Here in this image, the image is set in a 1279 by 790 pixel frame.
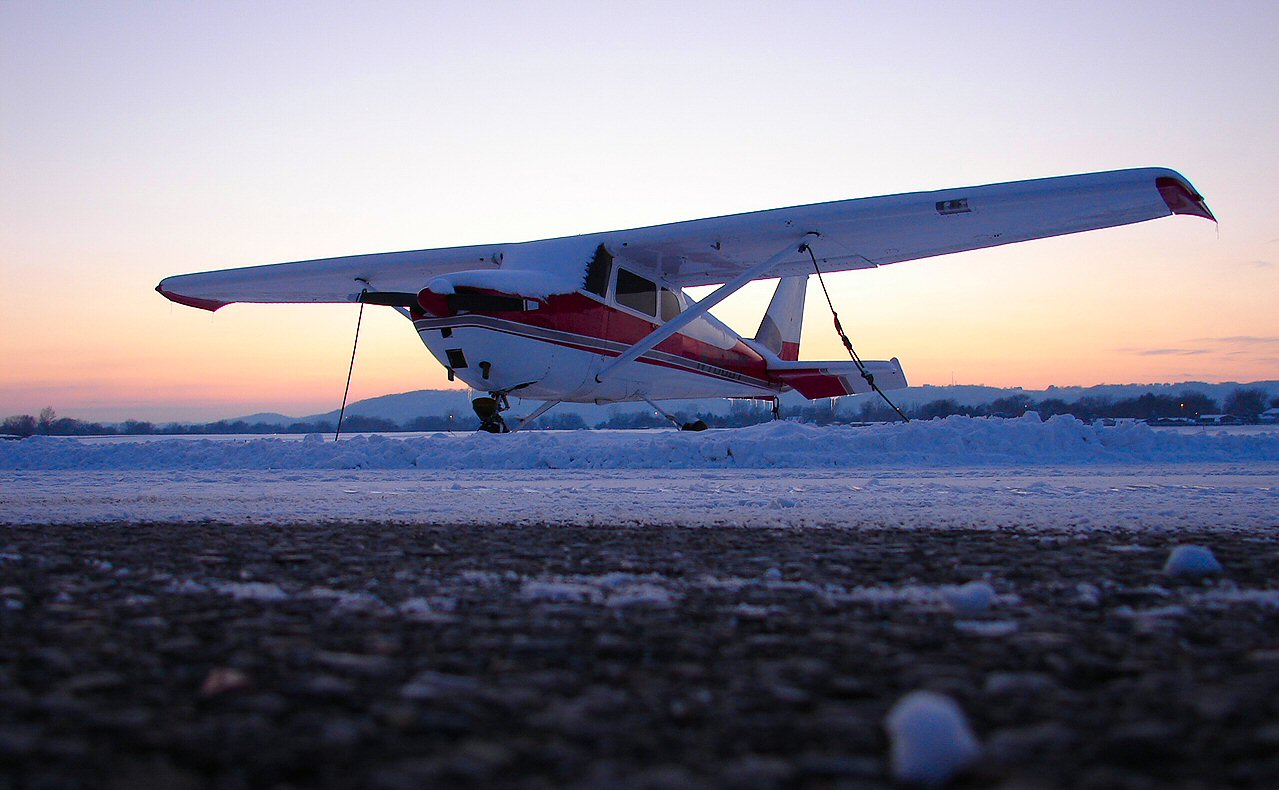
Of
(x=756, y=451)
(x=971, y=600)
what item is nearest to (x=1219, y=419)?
(x=756, y=451)

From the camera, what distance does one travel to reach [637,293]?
42.6 feet

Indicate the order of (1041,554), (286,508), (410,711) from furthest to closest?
(286,508)
(1041,554)
(410,711)

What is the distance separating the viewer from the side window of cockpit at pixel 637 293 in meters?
12.7

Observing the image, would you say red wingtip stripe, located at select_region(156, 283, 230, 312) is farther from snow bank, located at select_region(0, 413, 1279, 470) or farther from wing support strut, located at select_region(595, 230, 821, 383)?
wing support strut, located at select_region(595, 230, 821, 383)

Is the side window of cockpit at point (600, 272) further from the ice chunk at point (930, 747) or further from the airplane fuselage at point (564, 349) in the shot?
the ice chunk at point (930, 747)

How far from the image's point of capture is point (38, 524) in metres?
3.84

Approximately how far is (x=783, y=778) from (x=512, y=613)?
1008mm

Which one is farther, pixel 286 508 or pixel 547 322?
pixel 547 322

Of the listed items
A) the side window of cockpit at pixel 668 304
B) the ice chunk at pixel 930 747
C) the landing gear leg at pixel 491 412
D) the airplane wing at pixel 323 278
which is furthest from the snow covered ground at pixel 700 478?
the airplane wing at pixel 323 278

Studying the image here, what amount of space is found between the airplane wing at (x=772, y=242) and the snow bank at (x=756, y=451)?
233 centimetres

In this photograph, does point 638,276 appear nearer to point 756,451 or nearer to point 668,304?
point 668,304

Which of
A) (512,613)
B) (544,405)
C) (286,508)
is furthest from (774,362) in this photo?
A: (512,613)

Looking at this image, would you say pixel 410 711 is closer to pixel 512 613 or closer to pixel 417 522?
pixel 512 613

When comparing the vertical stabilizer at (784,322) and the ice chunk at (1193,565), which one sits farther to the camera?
the vertical stabilizer at (784,322)
